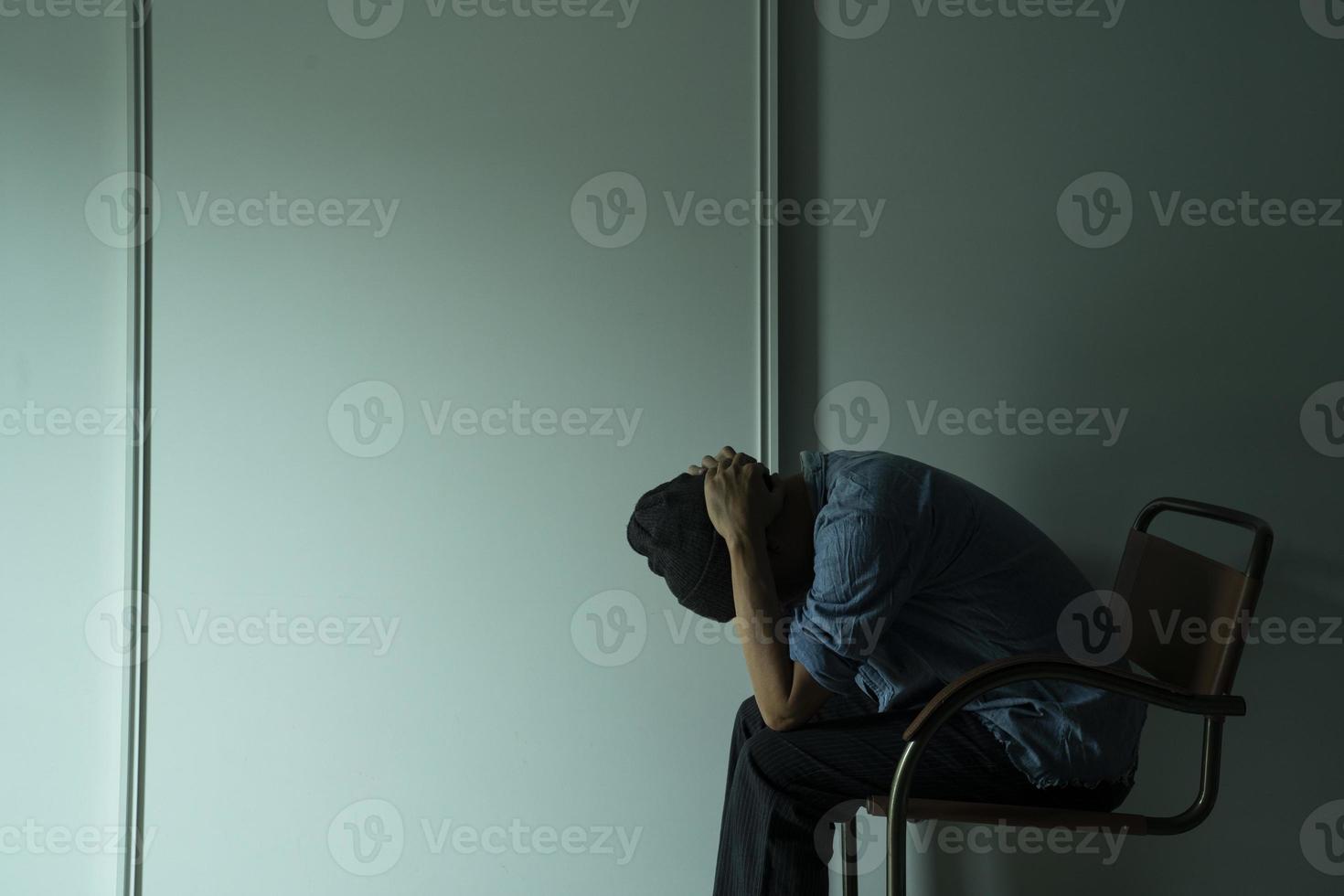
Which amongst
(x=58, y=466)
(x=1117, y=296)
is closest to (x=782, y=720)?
(x=1117, y=296)

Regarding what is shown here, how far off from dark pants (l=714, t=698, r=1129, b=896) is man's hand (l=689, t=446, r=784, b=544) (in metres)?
0.35

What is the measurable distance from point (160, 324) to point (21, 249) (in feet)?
1.09

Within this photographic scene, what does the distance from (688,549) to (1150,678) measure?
70cm

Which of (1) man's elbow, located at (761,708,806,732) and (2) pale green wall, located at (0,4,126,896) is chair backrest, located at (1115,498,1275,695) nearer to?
(1) man's elbow, located at (761,708,806,732)

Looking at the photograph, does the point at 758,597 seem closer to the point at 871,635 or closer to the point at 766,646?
the point at 766,646

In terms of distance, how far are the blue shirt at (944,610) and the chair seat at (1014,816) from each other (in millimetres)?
48

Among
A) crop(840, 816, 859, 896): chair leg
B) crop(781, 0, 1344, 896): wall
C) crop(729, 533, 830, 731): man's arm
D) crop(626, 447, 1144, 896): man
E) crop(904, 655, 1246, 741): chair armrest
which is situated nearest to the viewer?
crop(904, 655, 1246, 741): chair armrest

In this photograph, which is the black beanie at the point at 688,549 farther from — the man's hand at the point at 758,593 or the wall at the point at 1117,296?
the wall at the point at 1117,296

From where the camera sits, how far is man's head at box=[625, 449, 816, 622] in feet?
5.01

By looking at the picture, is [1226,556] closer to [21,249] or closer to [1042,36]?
[1042,36]

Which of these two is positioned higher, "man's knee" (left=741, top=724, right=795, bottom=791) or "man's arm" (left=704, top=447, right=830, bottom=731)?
"man's arm" (left=704, top=447, right=830, bottom=731)

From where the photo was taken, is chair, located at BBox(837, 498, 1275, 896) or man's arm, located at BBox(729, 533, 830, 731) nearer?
chair, located at BBox(837, 498, 1275, 896)

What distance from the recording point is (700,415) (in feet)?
6.43

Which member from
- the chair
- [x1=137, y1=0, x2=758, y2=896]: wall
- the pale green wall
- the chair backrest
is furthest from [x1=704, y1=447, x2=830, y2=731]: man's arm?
the pale green wall
